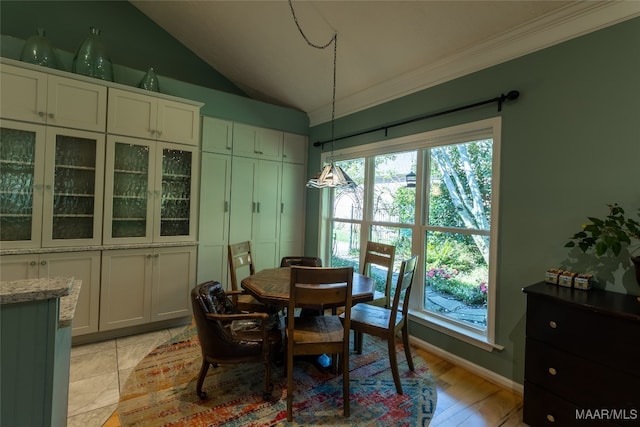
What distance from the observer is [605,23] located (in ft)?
6.15

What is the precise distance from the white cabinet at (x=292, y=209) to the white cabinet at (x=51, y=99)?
2.15 m

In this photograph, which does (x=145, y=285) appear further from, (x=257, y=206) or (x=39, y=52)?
(x=39, y=52)

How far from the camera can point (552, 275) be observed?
1.94 meters

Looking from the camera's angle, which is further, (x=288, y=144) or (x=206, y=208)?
(x=288, y=144)

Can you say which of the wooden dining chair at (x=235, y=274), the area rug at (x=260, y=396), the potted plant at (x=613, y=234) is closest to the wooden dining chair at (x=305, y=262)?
the wooden dining chair at (x=235, y=274)

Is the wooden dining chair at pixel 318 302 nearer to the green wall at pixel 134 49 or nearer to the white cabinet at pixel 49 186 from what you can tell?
the white cabinet at pixel 49 186

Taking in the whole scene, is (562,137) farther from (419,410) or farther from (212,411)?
(212,411)

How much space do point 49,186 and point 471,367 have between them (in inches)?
152

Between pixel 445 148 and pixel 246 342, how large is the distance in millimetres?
2372

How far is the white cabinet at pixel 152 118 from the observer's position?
2863 millimetres

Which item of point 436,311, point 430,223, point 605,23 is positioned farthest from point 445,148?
point 436,311

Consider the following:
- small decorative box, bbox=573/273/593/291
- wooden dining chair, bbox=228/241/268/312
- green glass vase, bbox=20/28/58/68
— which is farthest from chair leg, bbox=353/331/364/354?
green glass vase, bbox=20/28/58/68

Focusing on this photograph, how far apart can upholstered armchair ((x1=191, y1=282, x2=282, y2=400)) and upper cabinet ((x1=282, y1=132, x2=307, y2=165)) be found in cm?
251

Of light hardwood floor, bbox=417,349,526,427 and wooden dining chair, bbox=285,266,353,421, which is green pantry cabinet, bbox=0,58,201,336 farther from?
light hardwood floor, bbox=417,349,526,427
